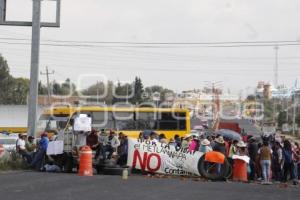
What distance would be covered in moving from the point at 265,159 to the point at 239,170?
100 cm

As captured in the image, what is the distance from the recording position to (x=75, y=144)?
22.6m

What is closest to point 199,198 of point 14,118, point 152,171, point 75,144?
point 152,171

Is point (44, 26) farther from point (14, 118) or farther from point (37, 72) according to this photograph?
point (14, 118)

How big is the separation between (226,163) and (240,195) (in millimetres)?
5087

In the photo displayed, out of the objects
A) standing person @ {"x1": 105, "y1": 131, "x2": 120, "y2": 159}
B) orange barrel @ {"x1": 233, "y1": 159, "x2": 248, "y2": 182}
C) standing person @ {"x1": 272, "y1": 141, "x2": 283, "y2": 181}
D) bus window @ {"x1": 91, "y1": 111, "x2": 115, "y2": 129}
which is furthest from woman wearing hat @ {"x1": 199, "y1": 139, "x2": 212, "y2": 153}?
bus window @ {"x1": 91, "y1": 111, "x2": 115, "y2": 129}

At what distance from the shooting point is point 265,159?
68.0ft

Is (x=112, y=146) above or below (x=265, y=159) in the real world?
above

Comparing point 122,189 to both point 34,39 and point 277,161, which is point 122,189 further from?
point 34,39

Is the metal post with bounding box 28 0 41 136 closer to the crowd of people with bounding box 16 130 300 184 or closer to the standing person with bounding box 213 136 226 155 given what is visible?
the crowd of people with bounding box 16 130 300 184

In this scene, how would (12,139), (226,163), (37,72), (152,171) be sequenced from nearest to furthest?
1. (226,163)
2. (152,171)
3. (37,72)
4. (12,139)

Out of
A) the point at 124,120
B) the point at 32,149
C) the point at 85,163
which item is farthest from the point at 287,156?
the point at 124,120

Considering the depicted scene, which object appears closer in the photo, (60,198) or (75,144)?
(60,198)

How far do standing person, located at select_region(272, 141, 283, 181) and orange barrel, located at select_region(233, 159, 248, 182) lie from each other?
1325 millimetres

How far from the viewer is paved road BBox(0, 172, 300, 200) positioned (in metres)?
14.6
